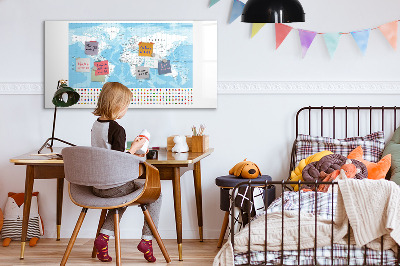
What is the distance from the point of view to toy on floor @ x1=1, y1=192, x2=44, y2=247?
4219 millimetres

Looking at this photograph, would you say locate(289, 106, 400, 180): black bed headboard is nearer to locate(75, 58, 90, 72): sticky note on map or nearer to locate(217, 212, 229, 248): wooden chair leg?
locate(217, 212, 229, 248): wooden chair leg

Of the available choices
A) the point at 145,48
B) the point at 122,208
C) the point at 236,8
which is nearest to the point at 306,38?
the point at 236,8

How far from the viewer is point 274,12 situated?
3.05 meters

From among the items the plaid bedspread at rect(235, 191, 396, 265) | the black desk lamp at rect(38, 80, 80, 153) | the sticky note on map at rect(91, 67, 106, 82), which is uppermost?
the sticky note on map at rect(91, 67, 106, 82)

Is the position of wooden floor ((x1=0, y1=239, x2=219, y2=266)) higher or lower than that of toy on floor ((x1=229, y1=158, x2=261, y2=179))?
lower

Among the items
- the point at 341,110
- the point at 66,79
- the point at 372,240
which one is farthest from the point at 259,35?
the point at 372,240

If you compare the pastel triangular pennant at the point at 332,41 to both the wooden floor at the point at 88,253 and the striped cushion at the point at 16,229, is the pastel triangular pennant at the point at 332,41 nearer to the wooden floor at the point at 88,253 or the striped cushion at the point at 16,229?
the wooden floor at the point at 88,253

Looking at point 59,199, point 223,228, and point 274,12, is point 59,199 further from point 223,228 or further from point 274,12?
point 274,12

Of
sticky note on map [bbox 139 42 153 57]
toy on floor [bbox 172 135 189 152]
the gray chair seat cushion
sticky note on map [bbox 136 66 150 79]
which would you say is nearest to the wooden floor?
the gray chair seat cushion

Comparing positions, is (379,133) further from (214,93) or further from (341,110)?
(214,93)

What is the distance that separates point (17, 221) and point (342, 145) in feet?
7.54

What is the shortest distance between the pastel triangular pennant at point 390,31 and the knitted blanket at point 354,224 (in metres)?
1.66

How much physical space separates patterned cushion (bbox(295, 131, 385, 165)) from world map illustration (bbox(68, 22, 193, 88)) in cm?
90

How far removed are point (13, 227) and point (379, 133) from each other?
8.53 feet
